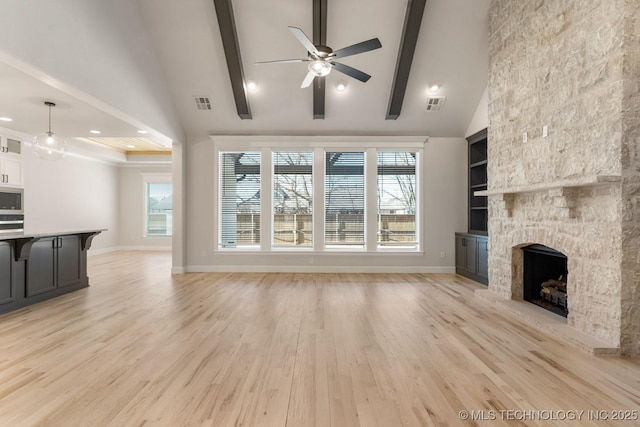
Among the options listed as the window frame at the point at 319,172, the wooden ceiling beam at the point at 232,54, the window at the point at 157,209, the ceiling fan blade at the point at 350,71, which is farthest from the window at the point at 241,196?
the window at the point at 157,209

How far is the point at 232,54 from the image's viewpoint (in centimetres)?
538

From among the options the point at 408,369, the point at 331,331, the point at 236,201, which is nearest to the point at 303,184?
the point at 236,201

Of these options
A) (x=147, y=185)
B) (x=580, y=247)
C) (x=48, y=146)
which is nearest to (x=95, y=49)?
(x=48, y=146)

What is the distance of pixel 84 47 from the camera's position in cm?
375

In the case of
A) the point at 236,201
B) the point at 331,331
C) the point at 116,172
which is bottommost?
the point at 331,331

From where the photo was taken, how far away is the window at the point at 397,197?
281 inches

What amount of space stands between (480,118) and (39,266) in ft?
25.5

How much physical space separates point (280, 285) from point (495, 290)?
3.40 metres

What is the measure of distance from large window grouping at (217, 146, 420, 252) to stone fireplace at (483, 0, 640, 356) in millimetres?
2468

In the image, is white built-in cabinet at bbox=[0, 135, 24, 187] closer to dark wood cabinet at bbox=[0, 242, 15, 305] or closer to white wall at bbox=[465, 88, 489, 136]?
dark wood cabinet at bbox=[0, 242, 15, 305]

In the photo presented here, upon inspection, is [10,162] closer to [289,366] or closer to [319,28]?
[319,28]

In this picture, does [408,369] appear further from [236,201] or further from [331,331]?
[236,201]

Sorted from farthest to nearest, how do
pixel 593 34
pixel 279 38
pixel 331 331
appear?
pixel 279 38 < pixel 331 331 < pixel 593 34

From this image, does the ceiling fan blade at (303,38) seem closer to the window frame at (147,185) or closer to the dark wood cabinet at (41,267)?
the dark wood cabinet at (41,267)
